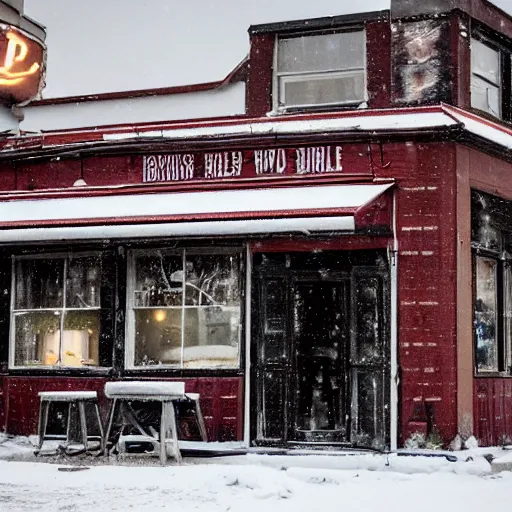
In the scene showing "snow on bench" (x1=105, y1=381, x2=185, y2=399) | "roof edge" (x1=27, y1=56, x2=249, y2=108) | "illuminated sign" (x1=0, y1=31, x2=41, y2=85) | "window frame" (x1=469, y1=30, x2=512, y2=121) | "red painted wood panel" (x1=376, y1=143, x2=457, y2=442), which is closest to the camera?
"illuminated sign" (x1=0, y1=31, x2=41, y2=85)

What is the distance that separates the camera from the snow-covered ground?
31.3ft

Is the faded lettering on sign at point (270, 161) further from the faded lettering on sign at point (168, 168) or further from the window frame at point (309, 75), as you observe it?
the faded lettering on sign at point (168, 168)

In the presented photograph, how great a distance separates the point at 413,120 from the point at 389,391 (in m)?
3.36

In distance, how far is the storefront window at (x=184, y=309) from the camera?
1377cm

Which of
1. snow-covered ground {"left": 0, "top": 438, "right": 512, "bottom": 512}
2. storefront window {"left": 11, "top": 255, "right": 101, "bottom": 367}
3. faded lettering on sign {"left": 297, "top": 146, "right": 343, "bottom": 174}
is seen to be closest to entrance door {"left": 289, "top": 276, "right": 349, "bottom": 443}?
snow-covered ground {"left": 0, "top": 438, "right": 512, "bottom": 512}

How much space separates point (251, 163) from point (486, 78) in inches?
137

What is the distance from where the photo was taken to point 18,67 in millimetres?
9891

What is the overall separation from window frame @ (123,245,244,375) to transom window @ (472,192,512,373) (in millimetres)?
3003

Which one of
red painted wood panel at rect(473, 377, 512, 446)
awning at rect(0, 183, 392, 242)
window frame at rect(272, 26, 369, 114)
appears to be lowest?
red painted wood panel at rect(473, 377, 512, 446)

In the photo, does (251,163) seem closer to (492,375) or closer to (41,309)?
(41,309)

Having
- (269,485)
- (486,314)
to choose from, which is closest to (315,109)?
(486,314)

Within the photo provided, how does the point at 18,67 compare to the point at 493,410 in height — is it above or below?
above

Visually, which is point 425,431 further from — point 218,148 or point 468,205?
point 218,148

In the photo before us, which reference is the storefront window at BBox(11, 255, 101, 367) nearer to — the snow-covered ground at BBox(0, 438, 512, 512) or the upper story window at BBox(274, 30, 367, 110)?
the snow-covered ground at BBox(0, 438, 512, 512)
